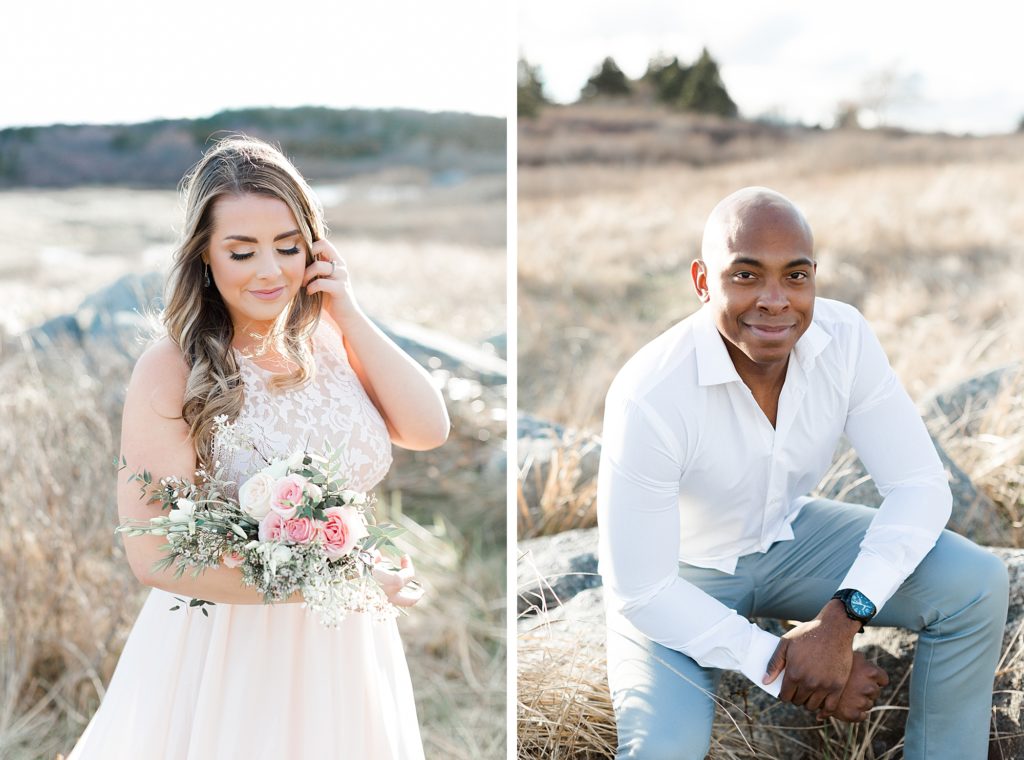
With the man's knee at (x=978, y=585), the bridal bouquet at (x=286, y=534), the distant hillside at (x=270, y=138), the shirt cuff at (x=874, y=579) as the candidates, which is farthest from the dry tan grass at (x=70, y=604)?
the distant hillside at (x=270, y=138)

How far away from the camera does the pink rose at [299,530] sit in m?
2.07

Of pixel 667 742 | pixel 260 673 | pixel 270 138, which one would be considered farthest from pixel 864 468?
pixel 270 138

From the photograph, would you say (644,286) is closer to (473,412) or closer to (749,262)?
(473,412)

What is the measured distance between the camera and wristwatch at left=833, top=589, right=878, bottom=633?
2750 millimetres

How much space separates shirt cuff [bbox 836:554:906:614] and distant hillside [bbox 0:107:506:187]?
36.7 feet

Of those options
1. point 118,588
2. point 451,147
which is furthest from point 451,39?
point 118,588

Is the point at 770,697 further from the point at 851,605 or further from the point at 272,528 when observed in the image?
the point at 272,528

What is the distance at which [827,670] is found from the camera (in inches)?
105

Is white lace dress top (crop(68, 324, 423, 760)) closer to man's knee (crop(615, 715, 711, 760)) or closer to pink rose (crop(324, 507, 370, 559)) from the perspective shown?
pink rose (crop(324, 507, 370, 559))

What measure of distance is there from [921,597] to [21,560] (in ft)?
11.7

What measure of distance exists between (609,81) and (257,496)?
1495cm

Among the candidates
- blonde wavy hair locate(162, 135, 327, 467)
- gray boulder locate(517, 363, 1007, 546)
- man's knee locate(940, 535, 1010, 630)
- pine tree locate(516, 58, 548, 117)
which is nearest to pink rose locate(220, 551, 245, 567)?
blonde wavy hair locate(162, 135, 327, 467)

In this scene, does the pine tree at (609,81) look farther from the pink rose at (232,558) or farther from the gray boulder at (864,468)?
the pink rose at (232,558)

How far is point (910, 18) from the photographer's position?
1463 centimetres
